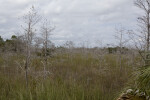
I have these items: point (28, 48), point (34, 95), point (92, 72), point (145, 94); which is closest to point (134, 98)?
point (145, 94)

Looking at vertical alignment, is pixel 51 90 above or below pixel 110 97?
above

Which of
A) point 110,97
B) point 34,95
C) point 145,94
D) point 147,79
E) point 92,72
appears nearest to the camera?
point 147,79

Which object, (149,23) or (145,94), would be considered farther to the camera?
(149,23)

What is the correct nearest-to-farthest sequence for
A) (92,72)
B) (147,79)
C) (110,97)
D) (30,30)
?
(147,79) → (110,97) → (30,30) → (92,72)

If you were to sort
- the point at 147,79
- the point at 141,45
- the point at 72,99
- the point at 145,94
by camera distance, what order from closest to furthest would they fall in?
1. the point at 147,79
2. the point at 145,94
3. the point at 72,99
4. the point at 141,45

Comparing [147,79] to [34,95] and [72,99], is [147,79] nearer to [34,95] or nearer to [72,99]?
[72,99]

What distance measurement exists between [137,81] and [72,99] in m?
1.64

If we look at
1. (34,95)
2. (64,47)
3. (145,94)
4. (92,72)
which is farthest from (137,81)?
(64,47)

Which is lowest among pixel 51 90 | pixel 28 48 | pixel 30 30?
pixel 51 90

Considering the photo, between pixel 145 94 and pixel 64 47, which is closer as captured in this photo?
pixel 145 94

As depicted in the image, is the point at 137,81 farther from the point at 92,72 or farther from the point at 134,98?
the point at 92,72

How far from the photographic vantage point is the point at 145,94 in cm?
285

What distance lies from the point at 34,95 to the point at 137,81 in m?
2.59

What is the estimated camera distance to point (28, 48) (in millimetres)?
5883
